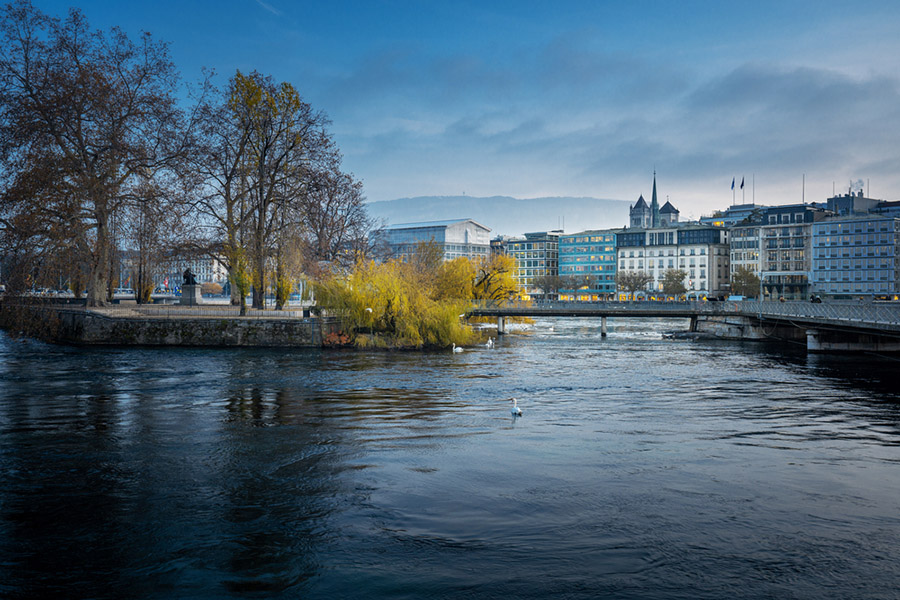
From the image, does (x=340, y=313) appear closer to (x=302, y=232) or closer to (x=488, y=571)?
(x=302, y=232)

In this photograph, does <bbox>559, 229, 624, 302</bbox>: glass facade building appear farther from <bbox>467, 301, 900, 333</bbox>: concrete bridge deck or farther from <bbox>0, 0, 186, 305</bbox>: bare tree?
<bbox>0, 0, 186, 305</bbox>: bare tree

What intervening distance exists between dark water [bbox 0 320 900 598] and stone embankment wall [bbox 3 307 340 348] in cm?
1625

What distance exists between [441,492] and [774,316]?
154ft

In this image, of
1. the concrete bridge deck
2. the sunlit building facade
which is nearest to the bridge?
the concrete bridge deck

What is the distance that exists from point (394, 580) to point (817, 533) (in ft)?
22.3

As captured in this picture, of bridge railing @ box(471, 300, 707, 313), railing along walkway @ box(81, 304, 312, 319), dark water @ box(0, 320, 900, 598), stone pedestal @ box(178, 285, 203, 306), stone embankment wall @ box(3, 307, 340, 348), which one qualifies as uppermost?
stone pedestal @ box(178, 285, 203, 306)

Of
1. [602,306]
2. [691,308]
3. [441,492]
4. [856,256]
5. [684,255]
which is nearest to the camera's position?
[441,492]

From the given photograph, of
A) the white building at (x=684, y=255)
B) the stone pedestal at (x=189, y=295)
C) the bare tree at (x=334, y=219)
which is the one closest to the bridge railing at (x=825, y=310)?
the bare tree at (x=334, y=219)

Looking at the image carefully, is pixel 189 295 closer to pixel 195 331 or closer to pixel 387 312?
pixel 195 331

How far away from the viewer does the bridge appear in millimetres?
40250

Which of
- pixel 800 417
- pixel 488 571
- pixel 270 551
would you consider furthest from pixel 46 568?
pixel 800 417

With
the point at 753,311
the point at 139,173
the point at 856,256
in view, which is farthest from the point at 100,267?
the point at 856,256

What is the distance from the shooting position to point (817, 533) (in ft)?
39.6

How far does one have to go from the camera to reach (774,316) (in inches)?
2157
